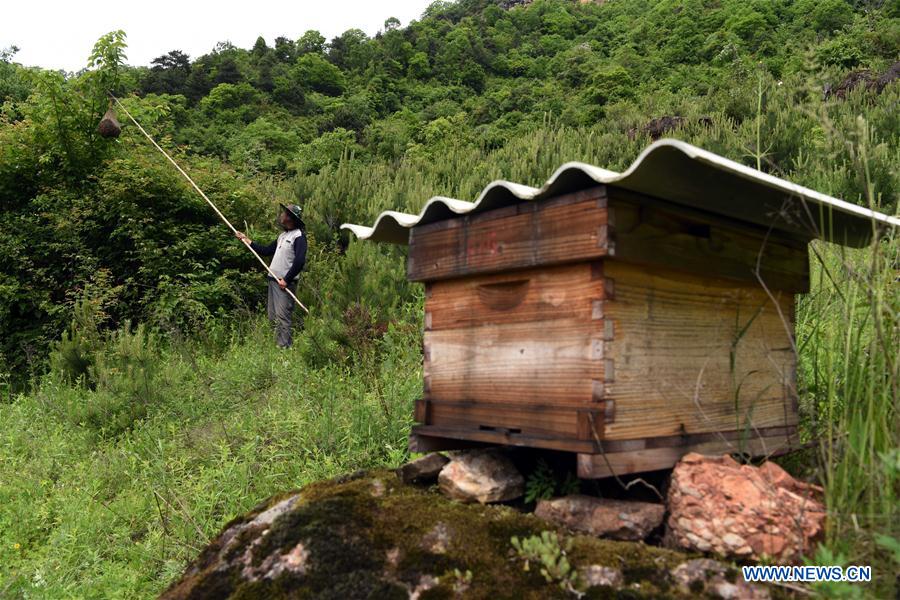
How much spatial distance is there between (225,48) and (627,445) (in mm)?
Result: 42374

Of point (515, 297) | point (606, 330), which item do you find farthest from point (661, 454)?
point (515, 297)

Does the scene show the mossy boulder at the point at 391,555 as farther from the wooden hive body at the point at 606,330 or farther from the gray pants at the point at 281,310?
the gray pants at the point at 281,310

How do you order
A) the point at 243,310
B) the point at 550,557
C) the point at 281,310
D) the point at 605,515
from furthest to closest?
1. the point at 243,310
2. the point at 281,310
3. the point at 605,515
4. the point at 550,557

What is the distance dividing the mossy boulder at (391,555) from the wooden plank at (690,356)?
443 mm

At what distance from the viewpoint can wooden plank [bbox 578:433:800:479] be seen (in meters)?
2.31

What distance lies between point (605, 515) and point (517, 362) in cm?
63

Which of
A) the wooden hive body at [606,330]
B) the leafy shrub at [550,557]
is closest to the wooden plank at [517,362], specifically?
the wooden hive body at [606,330]

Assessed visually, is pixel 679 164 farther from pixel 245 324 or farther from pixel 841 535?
pixel 245 324

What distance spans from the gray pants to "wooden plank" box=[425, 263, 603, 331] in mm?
5291

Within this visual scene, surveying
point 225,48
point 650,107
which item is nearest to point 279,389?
point 650,107

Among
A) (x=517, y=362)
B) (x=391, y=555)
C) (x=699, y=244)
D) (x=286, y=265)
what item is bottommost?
(x=391, y=555)

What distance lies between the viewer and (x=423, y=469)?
9.73ft

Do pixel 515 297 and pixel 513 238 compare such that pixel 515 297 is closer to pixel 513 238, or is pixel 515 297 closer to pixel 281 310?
pixel 513 238

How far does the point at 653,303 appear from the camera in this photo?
2516mm
